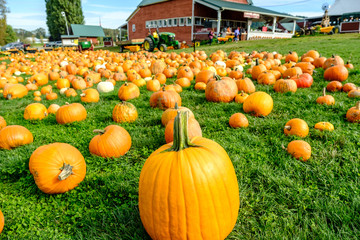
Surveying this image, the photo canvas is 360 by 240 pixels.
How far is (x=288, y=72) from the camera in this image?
6266 mm

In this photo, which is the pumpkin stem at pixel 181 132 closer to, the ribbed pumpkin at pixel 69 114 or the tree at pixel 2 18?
the ribbed pumpkin at pixel 69 114

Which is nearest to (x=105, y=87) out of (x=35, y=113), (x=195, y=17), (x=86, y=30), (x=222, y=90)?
(x=35, y=113)

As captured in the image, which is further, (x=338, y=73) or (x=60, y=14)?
(x=60, y=14)

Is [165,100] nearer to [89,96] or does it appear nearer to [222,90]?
[222,90]

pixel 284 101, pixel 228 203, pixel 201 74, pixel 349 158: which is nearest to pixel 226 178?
pixel 228 203

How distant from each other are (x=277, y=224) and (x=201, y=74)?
5.18m

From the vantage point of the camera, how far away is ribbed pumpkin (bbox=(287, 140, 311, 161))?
276 cm

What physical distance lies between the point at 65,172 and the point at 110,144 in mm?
767

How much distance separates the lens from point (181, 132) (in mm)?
1683

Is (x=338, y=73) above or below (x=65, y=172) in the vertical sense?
above

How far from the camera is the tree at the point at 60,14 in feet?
221

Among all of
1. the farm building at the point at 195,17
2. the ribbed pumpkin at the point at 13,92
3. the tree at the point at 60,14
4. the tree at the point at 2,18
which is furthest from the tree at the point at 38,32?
the ribbed pumpkin at the point at 13,92

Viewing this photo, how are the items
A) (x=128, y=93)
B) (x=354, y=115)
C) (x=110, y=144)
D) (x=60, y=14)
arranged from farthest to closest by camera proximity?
(x=60, y=14), (x=128, y=93), (x=354, y=115), (x=110, y=144)

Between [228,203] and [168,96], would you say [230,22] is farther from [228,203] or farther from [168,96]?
[228,203]
